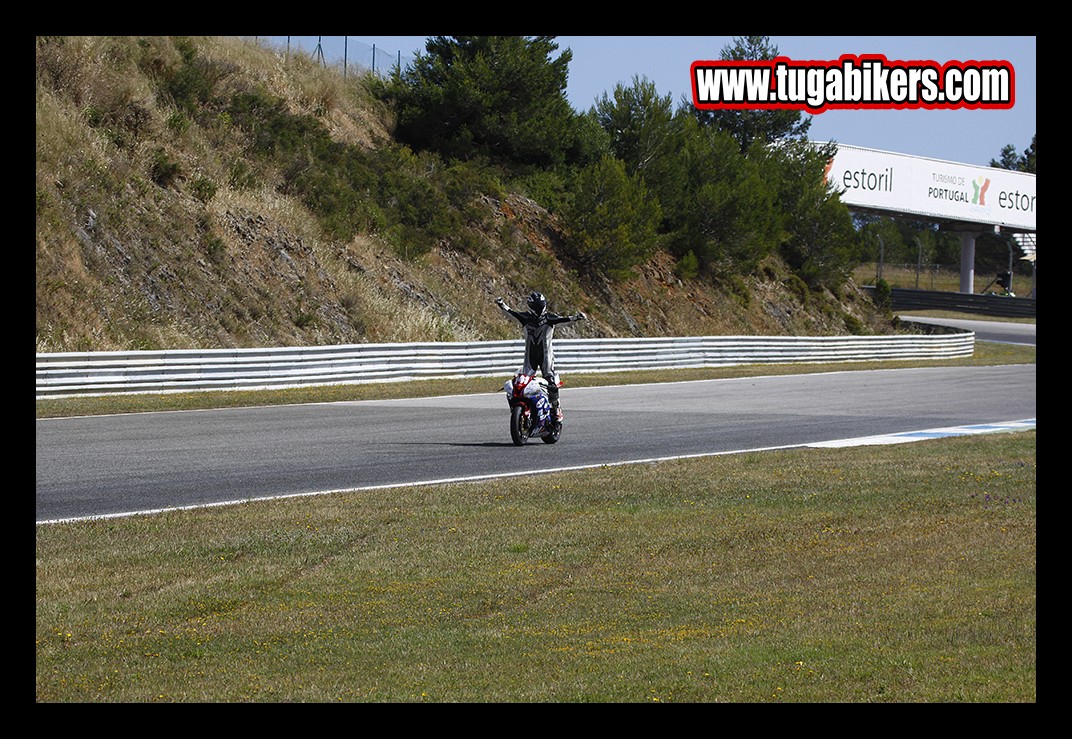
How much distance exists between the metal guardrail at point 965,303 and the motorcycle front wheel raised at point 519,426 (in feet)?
189

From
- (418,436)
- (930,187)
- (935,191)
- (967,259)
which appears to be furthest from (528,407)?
(967,259)

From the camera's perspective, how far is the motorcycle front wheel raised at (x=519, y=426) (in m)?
15.9

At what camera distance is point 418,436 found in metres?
16.7

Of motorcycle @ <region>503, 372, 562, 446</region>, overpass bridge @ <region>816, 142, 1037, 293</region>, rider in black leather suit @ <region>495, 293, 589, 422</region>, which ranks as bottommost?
motorcycle @ <region>503, 372, 562, 446</region>

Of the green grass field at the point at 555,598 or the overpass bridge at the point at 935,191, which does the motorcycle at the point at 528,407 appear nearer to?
the green grass field at the point at 555,598

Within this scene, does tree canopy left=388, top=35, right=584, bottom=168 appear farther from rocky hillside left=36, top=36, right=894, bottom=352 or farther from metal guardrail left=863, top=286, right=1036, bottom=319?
metal guardrail left=863, top=286, right=1036, bottom=319

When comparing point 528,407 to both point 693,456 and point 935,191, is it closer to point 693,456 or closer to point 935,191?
point 693,456

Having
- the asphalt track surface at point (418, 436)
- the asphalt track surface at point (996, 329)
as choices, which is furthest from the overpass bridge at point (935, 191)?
the asphalt track surface at point (418, 436)

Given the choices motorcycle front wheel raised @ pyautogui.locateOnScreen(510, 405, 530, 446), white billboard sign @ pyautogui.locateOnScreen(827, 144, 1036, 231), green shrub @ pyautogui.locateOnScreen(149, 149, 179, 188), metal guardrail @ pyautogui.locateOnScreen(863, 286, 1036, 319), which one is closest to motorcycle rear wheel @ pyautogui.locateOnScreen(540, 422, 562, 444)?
motorcycle front wheel raised @ pyautogui.locateOnScreen(510, 405, 530, 446)

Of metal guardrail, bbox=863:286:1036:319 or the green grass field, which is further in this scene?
metal guardrail, bbox=863:286:1036:319

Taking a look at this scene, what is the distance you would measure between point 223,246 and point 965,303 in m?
52.6

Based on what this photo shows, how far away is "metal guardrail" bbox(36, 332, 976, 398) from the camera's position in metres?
21.2
